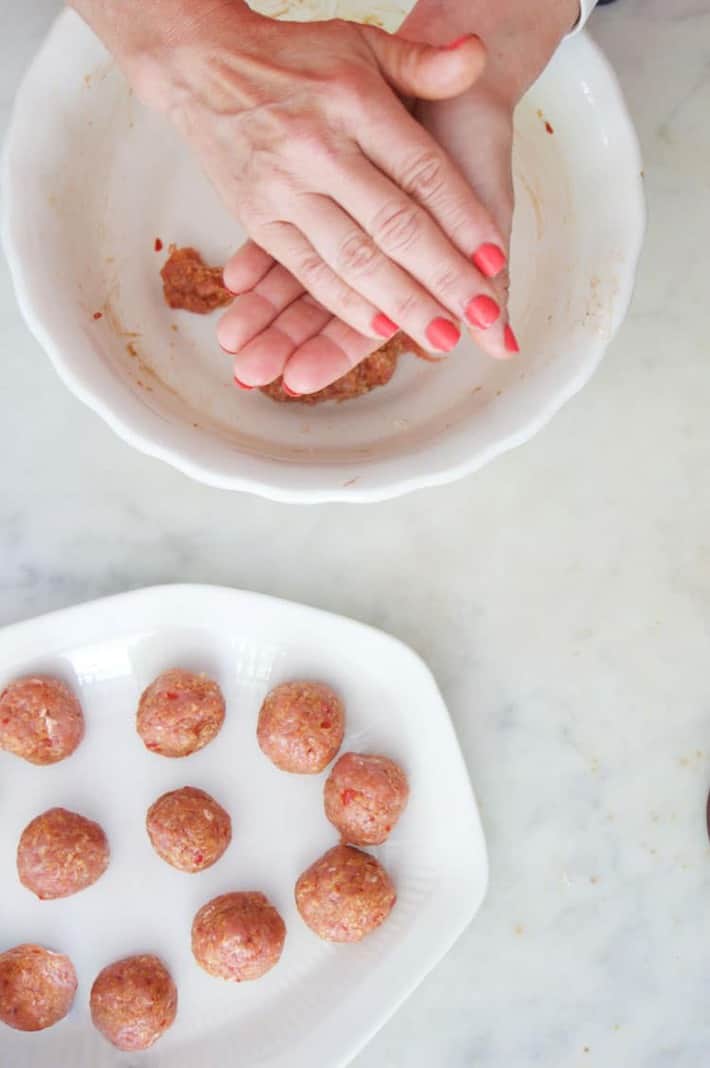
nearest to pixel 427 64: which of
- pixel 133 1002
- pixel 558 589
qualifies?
pixel 558 589

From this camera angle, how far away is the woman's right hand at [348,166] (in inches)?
34.5

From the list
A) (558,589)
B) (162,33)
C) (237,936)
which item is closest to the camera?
(162,33)

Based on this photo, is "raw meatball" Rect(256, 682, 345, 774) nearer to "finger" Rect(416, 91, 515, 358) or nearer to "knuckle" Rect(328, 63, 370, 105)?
"finger" Rect(416, 91, 515, 358)

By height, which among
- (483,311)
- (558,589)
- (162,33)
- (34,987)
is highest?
(162,33)

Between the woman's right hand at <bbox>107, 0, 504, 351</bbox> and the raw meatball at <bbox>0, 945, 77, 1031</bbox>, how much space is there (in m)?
0.79

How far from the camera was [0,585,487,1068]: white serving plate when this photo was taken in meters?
1.18

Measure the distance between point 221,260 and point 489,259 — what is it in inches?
16.9

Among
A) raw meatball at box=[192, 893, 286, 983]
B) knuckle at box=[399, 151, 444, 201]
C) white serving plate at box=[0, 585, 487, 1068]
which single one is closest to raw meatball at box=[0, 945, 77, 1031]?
white serving plate at box=[0, 585, 487, 1068]

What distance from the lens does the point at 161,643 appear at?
1235mm

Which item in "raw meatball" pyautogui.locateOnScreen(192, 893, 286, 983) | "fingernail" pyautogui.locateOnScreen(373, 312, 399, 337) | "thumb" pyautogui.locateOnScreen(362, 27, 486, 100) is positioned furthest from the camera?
"raw meatball" pyautogui.locateOnScreen(192, 893, 286, 983)

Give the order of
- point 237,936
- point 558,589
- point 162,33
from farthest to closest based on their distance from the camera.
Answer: point 558,589
point 237,936
point 162,33

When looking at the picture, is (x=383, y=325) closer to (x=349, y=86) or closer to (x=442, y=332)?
(x=442, y=332)

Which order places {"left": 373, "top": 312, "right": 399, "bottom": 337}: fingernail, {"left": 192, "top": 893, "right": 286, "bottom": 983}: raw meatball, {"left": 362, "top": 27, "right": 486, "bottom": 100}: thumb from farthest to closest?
{"left": 192, "top": 893, "right": 286, "bottom": 983}: raw meatball
{"left": 373, "top": 312, "right": 399, "bottom": 337}: fingernail
{"left": 362, "top": 27, "right": 486, "bottom": 100}: thumb

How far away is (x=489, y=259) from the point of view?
2.90 ft
